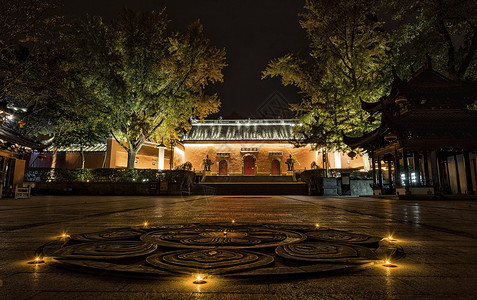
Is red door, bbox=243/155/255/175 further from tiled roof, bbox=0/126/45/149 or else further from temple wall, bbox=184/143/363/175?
tiled roof, bbox=0/126/45/149

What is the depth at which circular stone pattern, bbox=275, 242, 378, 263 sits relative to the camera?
1882 mm

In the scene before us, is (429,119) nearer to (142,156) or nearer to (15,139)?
(15,139)

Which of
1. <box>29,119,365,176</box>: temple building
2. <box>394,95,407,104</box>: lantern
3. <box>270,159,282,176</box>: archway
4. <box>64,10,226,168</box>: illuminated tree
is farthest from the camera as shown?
<box>270,159,282,176</box>: archway

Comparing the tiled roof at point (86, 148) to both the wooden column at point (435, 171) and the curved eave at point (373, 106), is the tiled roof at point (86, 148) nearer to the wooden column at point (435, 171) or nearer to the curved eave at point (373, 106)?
the curved eave at point (373, 106)

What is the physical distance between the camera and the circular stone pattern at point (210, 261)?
1645 mm

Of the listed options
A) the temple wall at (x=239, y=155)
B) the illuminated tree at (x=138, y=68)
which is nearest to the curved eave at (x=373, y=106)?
the illuminated tree at (x=138, y=68)

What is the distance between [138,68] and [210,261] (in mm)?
18775

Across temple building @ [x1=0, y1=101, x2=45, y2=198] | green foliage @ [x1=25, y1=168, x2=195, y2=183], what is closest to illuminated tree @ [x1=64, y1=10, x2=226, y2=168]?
green foliage @ [x1=25, y1=168, x2=195, y2=183]

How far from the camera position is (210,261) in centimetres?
179

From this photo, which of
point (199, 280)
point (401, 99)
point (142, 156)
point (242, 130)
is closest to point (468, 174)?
point (401, 99)

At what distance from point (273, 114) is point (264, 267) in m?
39.6

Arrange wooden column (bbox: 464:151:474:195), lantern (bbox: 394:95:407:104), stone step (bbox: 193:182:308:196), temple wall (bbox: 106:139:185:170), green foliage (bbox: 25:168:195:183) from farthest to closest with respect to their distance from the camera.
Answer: temple wall (bbox: 106:139:185:170), stone step (bbox: 193:182:308:196), green foliage (bbox: 25:168:195:183), wooden column (bbox: 464:151:474:195), lantern (bbox: 394:95:407:104)

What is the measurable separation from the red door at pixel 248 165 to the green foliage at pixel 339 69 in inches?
661

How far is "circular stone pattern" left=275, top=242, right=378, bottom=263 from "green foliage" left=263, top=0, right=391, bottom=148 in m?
14.5
